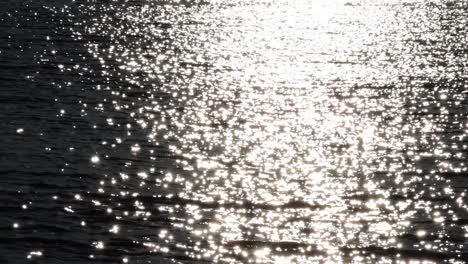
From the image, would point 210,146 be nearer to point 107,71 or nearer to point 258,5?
point 107,71

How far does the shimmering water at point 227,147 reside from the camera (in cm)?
1253

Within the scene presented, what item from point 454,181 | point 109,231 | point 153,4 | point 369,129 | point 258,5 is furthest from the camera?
point 258,5

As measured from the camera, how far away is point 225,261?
1170cm

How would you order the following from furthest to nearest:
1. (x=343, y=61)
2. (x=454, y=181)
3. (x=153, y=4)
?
1. (x=153, y=4)
2. (x=343, y=61)
3. (x=454, y=181)

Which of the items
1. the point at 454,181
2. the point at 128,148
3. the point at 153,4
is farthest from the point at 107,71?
the point at 153,4

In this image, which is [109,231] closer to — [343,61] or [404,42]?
[343,61]

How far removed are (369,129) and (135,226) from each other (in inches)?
336

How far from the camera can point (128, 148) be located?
17.2 m

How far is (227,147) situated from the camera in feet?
58.2

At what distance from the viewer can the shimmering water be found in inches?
493

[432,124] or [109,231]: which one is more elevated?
[432,124]

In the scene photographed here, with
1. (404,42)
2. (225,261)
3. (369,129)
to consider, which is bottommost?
(225,261)

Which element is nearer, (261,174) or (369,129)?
(261,174)

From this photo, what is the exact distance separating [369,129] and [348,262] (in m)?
8.20
